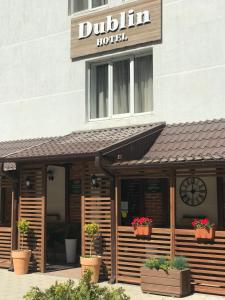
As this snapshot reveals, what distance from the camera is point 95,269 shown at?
12055 millimetres

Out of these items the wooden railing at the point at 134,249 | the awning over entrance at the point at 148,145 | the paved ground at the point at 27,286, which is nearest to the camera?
the paved ground at the point at 27,286

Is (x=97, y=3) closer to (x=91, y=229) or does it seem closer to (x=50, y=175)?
(x=50, y=175)

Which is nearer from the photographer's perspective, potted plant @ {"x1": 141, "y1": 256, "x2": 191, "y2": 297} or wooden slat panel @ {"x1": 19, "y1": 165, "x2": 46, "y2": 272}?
potted plant @ {"x1": 141, "y1": 256, "x2": 191, "y2": 297}

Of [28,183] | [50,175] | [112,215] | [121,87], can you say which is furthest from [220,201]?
[50,175]

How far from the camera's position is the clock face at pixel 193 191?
43.5 ft

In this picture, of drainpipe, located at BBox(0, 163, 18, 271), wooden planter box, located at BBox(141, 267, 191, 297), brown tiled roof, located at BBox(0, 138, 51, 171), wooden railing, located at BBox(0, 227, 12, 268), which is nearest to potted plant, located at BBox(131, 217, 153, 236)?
wooden planter box, located at BBox(141, 267, 191, 297)

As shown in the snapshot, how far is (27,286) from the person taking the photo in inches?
462

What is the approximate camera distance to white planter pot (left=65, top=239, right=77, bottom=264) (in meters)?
15.3

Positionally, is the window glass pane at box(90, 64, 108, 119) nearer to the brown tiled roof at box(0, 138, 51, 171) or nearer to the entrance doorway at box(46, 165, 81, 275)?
the brown tiled roof at box(0, 138, 51, 171)

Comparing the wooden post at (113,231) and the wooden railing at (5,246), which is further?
the wooden railing at (5,246)

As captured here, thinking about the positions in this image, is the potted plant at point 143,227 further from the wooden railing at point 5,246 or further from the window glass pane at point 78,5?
the window glass pane at point 78,5

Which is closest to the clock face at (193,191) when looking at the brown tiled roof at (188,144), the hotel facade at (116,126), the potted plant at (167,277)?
the hotel facade at (116,126)

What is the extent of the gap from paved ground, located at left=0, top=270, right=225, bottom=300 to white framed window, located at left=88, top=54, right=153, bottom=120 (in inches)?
212

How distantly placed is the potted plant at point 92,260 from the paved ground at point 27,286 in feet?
2.65
